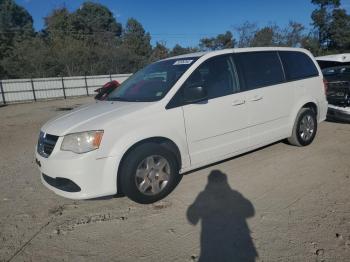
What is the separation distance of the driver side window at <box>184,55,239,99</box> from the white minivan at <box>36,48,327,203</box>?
0.02 m

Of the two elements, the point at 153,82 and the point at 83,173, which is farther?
the point at 153,82

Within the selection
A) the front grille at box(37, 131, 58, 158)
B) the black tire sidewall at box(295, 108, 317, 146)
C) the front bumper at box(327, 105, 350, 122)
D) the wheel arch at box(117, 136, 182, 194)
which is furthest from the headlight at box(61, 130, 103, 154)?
the front bumper at box(327, 105, 350, 122)

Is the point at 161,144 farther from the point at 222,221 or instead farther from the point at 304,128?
the point at 304,128

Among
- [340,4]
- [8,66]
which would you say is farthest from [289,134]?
[340,4]

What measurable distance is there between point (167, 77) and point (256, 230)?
2.32 metres

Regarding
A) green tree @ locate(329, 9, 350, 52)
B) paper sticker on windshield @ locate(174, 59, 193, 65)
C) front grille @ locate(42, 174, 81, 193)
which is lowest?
front grille @ locate(42, 174, 81, 193)

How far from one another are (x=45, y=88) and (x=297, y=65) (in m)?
25.2

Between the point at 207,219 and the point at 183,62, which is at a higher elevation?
the point at 183,62

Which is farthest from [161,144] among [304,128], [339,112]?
[339,112]

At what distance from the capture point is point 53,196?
440 centimetres

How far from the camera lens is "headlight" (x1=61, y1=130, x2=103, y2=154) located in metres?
3.57

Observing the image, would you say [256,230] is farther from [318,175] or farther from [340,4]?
[340,4]

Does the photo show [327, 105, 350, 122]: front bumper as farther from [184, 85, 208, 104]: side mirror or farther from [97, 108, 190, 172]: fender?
[97, 108, 190, 172]: fender

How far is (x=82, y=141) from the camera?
3.60 m
